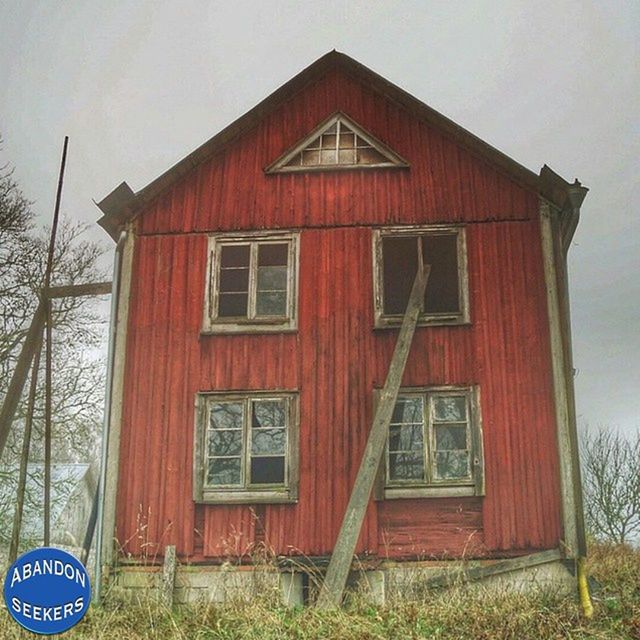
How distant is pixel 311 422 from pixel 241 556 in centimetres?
231

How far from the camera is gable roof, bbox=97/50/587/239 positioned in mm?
13633

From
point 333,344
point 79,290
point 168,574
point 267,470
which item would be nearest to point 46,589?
point 168,574

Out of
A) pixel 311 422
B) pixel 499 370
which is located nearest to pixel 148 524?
pixel 311 422

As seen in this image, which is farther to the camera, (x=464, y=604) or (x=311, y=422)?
(x=311, y=422)

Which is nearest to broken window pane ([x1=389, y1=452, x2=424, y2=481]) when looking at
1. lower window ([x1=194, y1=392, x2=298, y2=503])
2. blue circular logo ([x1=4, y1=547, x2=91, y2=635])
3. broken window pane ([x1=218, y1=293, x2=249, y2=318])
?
lower window ([x1=194, y1=392, x2=298, y2=503])

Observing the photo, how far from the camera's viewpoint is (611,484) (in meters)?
28.9

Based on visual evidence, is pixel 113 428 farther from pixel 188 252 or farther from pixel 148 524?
pixel 188 252

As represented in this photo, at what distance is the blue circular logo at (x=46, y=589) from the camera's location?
22.7ft

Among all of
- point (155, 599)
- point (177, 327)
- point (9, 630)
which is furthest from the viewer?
point (177, 327)

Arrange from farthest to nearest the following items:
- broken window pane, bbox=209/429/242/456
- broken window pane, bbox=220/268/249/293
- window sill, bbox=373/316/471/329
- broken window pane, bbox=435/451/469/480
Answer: broken window pane, bbox=220/268/249/293
window sill, bbox=373/316/471/329
broken window pane, bbox=209/429/242/456
broken window pane, bbox=435/451/469/480

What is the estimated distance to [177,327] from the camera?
13586 millimetres

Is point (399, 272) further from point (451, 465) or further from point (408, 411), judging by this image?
point (451, 465)

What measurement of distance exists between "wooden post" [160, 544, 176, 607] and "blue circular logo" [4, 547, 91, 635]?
5053 millimetres

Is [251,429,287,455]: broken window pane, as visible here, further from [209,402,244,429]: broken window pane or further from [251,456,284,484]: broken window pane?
[209,402,244,429]: broken window pane
